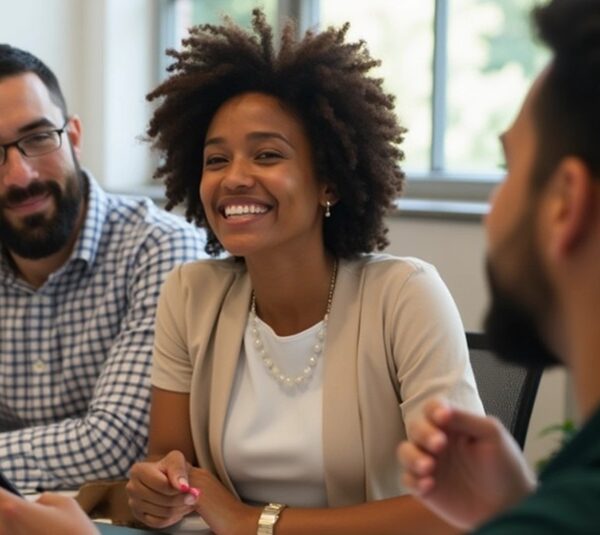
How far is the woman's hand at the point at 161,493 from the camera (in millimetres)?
1604

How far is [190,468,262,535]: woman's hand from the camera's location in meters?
1.58

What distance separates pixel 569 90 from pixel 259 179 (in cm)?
93

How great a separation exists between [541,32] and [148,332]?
1.34m

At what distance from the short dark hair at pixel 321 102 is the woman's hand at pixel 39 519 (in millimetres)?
756

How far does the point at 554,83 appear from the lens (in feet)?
2.85

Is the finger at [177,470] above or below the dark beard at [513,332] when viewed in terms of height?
below

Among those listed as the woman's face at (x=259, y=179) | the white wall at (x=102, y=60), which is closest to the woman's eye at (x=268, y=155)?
the woman's face at (x=259, y=179)

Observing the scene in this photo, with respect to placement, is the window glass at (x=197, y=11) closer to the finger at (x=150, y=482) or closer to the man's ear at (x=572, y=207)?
the finger at (x=150, y=482)

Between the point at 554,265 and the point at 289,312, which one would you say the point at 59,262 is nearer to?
the point at 289,312

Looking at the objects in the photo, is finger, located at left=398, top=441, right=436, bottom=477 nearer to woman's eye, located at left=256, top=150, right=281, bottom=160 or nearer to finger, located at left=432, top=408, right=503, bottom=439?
finger, located at left=432, top=408, right=503, bottom=439

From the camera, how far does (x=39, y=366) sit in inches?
88.5

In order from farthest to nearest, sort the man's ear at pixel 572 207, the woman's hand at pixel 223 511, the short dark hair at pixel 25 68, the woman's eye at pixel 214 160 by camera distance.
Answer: the short dark hair at pixel 25 68 < the woman's eye at pixel 214 160 < the woman's hand at pixel 223 511 < the man's ear at pixel 572 207

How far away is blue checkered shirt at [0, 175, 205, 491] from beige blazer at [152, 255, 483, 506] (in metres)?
0.24

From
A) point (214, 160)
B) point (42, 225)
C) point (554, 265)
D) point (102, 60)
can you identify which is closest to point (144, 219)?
point (42, 225)
